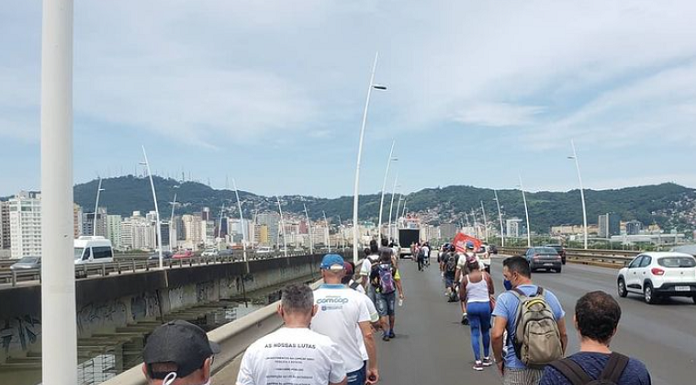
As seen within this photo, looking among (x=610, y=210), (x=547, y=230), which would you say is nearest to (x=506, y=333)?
(x=610, y=210)

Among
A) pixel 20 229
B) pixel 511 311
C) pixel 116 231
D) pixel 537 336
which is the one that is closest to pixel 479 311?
pixel 511 311

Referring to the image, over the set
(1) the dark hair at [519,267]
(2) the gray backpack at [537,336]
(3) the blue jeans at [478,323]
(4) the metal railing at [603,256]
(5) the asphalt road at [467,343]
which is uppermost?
(1) the dark hair at [519,267]

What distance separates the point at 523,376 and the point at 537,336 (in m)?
0.49

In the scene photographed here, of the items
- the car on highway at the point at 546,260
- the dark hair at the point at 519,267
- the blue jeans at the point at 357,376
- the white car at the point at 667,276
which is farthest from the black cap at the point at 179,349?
the car on highway at the point at 546,260

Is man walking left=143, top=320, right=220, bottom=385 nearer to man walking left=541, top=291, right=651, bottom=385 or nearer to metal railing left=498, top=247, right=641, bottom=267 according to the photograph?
man walking left=541, top=291, right=651, bottom=385

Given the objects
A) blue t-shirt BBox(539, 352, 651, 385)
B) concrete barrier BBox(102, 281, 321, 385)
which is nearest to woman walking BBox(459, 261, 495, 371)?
concrete barrier BBox(102, 281, 321, 385)

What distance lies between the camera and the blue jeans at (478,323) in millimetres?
9617

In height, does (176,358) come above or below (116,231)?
below

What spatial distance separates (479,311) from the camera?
9.73m

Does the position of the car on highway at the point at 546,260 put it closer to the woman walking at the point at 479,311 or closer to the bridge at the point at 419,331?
the bridge at the point at 419,331

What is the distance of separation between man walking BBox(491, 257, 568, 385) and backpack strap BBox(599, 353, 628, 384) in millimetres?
1349

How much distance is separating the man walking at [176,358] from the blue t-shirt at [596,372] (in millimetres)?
1683

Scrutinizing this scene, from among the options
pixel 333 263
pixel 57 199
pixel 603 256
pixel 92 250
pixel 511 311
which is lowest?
pixel 603 256

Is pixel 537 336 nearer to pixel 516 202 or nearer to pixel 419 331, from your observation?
pixel 419 331
